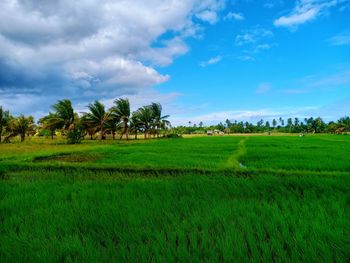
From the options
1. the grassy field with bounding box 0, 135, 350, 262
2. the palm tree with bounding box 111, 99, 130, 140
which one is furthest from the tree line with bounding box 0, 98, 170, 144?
the grassy field with bounding box 0, 135, 350, 262

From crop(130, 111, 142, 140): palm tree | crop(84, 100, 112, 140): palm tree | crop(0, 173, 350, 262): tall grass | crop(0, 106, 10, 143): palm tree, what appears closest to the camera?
crop(0, 173, 350, 262): tall grass

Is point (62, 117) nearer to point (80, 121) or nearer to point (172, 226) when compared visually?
point (80, 121)

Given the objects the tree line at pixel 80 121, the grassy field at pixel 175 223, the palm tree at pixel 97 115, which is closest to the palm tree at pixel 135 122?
the tree line at pixel 80 121

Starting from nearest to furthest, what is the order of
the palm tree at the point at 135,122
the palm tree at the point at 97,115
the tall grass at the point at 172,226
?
the tall grass at the point at 172,226 < the palm tree at the point at 97,115 < the palm tree at the point at 135,122

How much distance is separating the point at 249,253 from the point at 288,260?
11.7 inches

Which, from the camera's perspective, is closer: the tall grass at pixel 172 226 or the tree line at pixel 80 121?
the tall grass at pixel 172 226

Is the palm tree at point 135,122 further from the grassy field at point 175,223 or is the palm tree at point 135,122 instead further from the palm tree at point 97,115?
the grassy field at point 175,223

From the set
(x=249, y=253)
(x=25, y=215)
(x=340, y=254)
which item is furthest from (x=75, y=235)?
(x=340, y=254)

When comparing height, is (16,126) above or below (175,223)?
above

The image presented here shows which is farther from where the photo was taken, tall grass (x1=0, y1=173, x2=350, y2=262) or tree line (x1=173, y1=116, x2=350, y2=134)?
tree line (x1=173, y1=116, x2=350, y2=134)

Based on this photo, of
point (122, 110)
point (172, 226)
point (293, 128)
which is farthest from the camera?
point (293, 128)

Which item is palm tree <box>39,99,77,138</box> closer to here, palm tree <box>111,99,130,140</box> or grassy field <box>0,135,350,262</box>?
palm tree <box>111,99,130,140</box>

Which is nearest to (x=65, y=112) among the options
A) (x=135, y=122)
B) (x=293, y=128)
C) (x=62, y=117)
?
(x=62, y=117)

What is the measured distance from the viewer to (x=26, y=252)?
2.21 m
